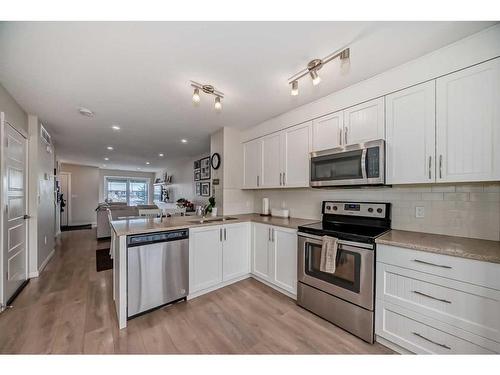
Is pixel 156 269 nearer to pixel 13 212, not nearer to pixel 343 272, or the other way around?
pixel 343 272

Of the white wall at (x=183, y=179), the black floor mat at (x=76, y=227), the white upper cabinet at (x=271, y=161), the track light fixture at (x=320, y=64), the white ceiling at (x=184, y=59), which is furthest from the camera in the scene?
the black floor mat at (x=76, y=227)

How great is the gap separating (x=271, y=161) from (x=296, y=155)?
47cm

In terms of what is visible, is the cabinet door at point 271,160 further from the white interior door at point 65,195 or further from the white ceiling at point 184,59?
the white interior door at point 65,195

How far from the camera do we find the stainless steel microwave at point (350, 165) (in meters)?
1.84

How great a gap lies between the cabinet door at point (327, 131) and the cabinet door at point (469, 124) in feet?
2.62

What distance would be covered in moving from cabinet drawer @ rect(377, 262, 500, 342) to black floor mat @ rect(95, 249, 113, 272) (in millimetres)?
3987

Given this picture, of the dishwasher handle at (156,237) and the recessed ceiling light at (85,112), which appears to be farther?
the recessed ceiling light at (85,112)

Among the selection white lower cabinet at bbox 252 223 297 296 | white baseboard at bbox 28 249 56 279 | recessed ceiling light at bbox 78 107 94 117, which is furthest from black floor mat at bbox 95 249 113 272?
white lower cabinet at bbox 252 223 297 296

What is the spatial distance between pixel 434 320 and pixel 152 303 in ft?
8.01

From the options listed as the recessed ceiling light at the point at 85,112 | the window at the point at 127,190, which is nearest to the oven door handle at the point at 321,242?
the recessed ceiling light at the point at 85,112
